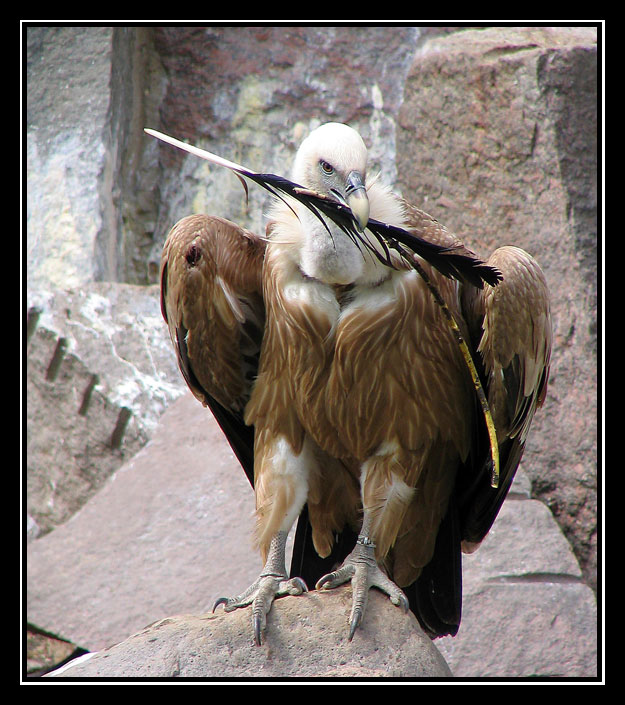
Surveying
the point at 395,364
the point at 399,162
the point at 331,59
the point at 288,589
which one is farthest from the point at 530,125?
the point at 288,589

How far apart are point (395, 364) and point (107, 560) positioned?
244 centimetres

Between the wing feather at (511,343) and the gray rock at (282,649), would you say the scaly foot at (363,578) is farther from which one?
the wing feather at (511,343)

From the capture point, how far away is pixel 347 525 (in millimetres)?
3600

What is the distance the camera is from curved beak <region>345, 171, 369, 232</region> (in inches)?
108

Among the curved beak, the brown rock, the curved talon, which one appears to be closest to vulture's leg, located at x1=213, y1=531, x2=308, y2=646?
the curved talon

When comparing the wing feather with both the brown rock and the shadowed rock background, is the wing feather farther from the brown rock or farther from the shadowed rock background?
the brown rock

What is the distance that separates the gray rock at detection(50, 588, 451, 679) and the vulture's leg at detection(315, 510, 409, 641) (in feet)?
0.18

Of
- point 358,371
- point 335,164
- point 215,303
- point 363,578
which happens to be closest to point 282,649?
point 363,578

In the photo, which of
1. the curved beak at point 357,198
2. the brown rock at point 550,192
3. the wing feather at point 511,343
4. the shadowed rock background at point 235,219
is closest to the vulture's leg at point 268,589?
the wing feather at point 511,343

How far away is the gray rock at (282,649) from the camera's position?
2.85 m

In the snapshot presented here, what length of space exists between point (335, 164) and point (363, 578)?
1427 millimetres

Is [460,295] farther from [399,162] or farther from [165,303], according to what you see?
[399,162]

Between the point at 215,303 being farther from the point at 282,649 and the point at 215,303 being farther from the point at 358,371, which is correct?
the point at 282,649

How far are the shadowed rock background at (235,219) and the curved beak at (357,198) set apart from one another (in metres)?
1.44
